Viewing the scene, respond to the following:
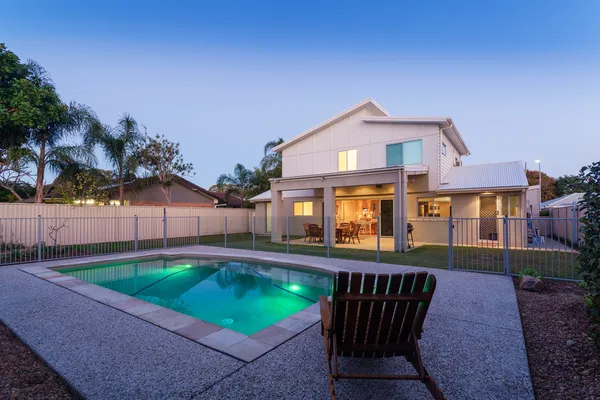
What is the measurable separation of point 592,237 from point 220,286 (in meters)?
7.46

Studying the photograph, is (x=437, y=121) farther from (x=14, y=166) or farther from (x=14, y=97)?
(x=14, y=166)

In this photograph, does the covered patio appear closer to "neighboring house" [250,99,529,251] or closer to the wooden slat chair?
"neighboring house" [250,99,529,251]

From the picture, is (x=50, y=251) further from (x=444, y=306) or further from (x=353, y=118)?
(x=353, y=118)

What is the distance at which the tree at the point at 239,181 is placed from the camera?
23844mm

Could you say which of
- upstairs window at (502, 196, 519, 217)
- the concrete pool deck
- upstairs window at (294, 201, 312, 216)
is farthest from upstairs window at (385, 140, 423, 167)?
the concrete pool deck

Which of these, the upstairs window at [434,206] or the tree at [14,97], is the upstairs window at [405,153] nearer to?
the upstairs window at [434,206]

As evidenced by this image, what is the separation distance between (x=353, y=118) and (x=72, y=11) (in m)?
16.4

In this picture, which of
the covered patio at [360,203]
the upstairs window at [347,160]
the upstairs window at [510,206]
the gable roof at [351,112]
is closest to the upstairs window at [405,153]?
the covered patio at [360,203]

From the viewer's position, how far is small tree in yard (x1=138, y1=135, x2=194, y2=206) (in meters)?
19.7

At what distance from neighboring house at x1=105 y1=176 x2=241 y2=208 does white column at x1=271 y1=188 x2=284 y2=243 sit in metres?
8.80

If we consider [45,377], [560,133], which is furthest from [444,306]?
[560,133]

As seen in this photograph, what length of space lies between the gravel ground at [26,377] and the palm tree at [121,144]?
13988 millimetres

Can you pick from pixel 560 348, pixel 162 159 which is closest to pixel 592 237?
pixel 560 348

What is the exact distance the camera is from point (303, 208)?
19047mm
